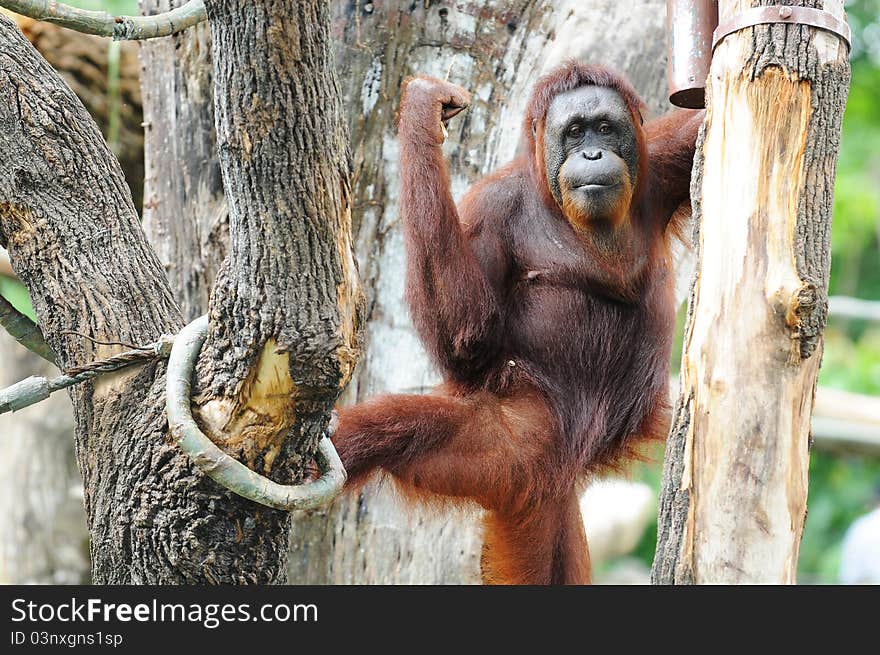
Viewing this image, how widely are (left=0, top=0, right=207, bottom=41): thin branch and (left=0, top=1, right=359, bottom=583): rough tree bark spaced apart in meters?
0.09

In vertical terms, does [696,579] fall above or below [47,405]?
below

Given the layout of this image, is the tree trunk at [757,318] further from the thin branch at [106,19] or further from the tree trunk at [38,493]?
the tree trunk at [38,493]

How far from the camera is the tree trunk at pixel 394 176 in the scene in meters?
4.13

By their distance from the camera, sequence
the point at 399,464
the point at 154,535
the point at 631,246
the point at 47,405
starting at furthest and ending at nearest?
the point at 47,405, the point at 631,246, the point at 399,464, the point at 154,535

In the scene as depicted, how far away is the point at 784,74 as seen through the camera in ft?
8.34

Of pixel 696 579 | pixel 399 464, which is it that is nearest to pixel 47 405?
pixel 399 464

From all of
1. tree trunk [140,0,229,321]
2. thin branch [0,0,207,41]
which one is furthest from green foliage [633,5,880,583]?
thin branch [0,0,207,41]

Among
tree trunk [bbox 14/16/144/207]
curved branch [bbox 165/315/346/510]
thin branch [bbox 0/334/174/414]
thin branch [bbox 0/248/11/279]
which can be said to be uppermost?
tree trunk [bbox 14/16/144/207]

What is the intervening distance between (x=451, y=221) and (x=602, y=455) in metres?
1.01

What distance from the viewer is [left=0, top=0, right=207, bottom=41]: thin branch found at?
2.88 meters

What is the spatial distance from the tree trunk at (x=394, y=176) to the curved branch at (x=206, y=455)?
165 centimetres

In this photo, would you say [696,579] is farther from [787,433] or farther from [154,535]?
[154,535]

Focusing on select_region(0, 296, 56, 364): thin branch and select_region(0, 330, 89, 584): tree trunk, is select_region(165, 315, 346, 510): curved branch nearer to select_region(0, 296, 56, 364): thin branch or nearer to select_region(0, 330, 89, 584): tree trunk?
select_region(0, 296, 56, 364): thin branch

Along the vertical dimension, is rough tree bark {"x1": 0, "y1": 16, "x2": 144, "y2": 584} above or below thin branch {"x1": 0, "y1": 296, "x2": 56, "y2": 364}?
above
